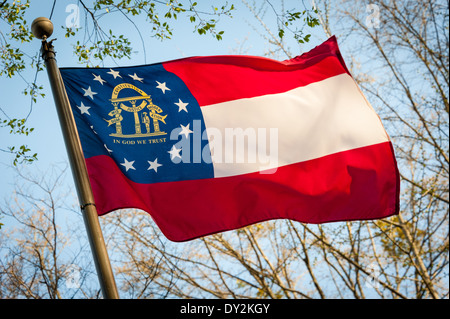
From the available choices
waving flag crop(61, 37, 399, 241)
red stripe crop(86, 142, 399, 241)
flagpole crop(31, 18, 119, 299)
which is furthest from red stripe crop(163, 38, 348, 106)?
flagpole crop(31, 18, 119, 299)

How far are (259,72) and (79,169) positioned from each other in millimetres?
2660

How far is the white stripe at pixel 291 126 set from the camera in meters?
4.79

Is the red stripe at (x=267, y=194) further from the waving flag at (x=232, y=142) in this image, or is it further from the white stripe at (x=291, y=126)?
the white stripe at (x=291, y=126)

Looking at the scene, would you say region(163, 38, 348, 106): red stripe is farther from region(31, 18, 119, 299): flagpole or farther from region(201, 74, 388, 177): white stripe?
region(31, 18, 119, 299): flagpole

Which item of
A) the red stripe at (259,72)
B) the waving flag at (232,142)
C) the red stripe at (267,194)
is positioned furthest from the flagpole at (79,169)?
the red stripe at (259,72)

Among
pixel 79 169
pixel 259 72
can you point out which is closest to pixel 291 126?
pixel 259 72

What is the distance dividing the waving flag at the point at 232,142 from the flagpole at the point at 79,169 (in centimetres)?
82

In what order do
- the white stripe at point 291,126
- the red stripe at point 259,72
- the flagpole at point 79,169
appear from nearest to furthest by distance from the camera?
the flagpole at point 79,169 < the white stripe at point 291,126 < the red stripe at point 259,72

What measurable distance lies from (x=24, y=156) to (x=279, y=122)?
3.73m

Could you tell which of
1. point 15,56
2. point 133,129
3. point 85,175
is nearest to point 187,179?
point 133,129

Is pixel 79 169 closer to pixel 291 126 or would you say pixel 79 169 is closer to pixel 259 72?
pixel 291 126

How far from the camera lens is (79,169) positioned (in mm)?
3154
